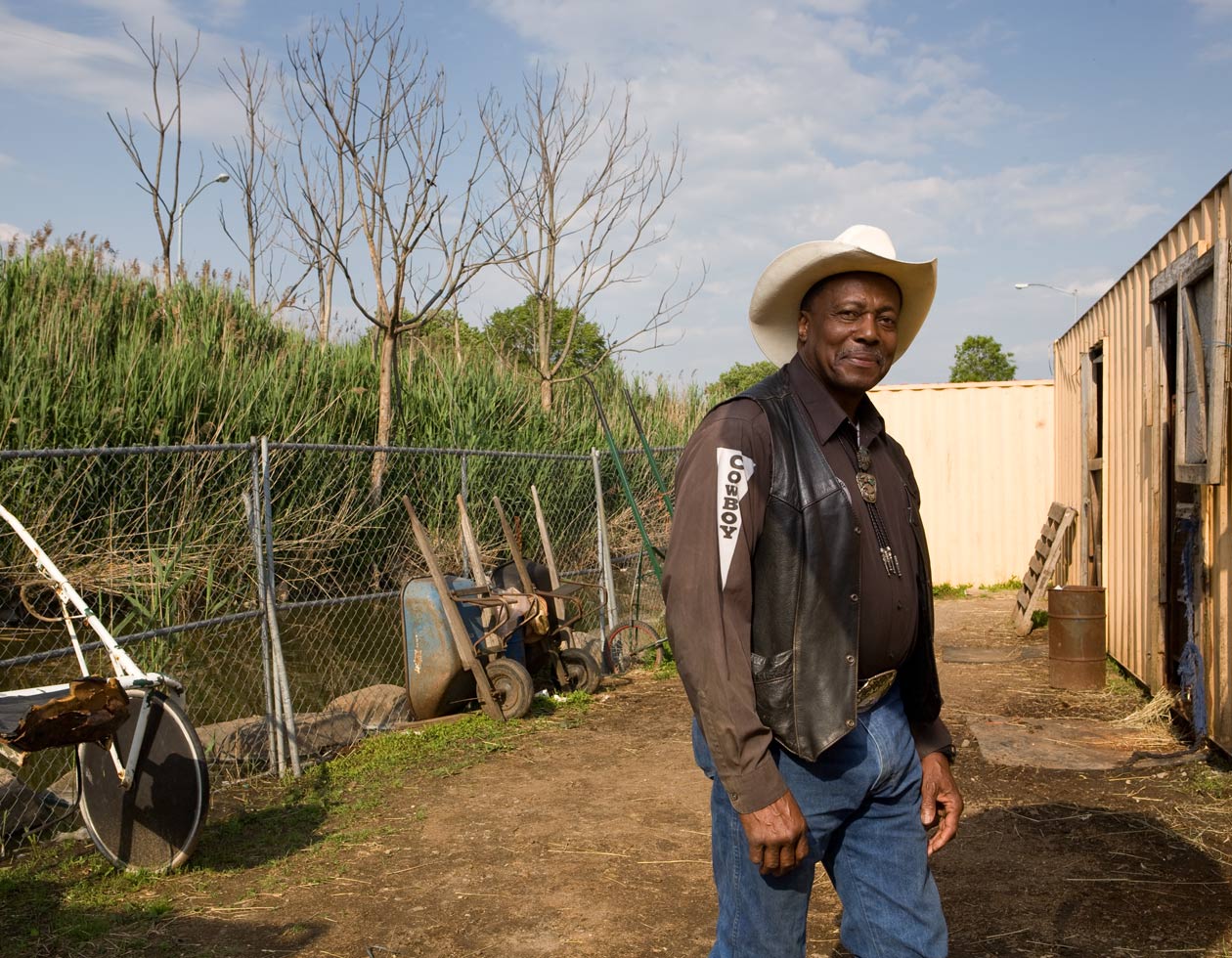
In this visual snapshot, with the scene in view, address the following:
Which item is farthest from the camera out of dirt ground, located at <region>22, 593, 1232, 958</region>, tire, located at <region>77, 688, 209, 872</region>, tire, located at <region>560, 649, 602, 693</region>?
tire, located at <region>560, 649, 602, 693</region>

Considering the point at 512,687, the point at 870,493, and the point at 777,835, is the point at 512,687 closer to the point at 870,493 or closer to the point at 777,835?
the point at 870,493

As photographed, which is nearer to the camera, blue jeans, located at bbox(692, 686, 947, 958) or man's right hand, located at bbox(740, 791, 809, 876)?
man's right hand, located at bbox(740, 791, 809, 876)

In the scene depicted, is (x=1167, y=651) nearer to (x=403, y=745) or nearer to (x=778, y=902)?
(x=403, y=745)

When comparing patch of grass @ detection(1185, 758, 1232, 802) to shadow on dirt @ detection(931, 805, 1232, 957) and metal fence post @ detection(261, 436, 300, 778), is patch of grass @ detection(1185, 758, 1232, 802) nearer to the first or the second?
shadow on dirt @ detection(931, 805, 1232, 957)

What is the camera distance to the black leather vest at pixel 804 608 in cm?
215

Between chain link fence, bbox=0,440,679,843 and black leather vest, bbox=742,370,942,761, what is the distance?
342 cm

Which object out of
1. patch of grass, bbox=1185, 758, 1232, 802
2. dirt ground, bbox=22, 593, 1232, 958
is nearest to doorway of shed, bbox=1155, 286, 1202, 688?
dirt ground, bbox=22, 593, 1232, 958

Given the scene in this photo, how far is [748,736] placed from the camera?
2.06 meters

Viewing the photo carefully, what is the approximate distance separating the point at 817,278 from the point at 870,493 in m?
0.54

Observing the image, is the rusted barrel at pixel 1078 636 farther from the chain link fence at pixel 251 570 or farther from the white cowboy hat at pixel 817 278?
the white cowboy hat at pixel 817 278

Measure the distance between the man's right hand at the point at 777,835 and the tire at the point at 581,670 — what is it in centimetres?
662

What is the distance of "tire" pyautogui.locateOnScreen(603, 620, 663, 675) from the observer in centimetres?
963

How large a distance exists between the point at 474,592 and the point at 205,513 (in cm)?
216

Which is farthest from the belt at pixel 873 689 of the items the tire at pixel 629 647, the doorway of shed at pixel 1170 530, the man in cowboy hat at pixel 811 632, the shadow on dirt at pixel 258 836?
the tire at pixel 629 647
